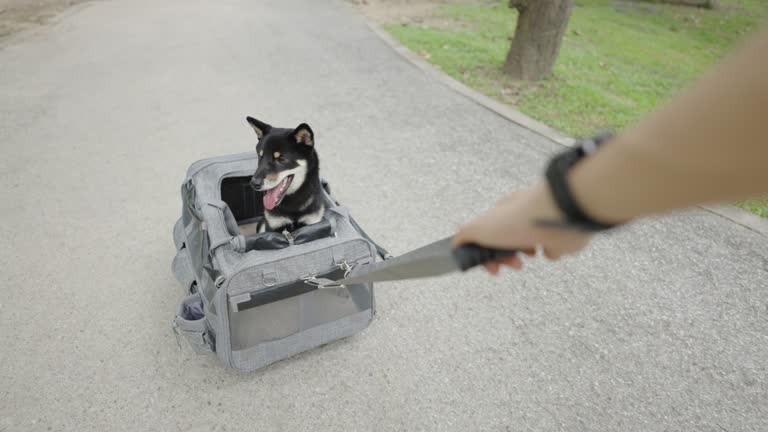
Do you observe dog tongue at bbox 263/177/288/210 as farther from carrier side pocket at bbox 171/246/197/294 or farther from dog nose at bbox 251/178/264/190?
carrier side pocket at bbox 171/246/197/294

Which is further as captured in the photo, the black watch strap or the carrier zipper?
the carrier zipper

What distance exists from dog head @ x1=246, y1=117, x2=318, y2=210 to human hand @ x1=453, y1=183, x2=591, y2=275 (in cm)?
160

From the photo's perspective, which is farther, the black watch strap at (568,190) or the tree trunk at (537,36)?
the tree trunk at (537,36)

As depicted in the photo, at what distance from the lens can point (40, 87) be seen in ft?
16.8

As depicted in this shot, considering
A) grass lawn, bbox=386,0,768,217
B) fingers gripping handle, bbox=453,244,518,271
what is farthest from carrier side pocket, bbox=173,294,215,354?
grass lawn, bbox=386,0,768,217

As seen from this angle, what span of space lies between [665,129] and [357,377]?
198 centimetres

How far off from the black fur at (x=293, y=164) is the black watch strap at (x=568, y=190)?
176 centimetres

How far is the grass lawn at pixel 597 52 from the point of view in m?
5.16

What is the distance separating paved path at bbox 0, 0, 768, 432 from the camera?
2.06 m

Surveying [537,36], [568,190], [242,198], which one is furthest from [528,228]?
[537,36]

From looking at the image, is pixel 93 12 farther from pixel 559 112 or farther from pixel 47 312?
pixel 559 112

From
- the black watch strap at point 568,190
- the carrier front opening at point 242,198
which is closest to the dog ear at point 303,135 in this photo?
the carrier front opening at point 242,198

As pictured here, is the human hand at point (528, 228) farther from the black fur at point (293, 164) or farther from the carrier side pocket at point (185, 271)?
the carrier side pocket at point (185, 271)

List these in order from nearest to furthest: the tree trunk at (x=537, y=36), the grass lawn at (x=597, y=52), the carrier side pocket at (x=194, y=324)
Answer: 1. the carrier side pocket at (x=194, y=324)
2. the grass lawn at (x=597, y=52)
3. the tree trunk at (x=537, y=36)
